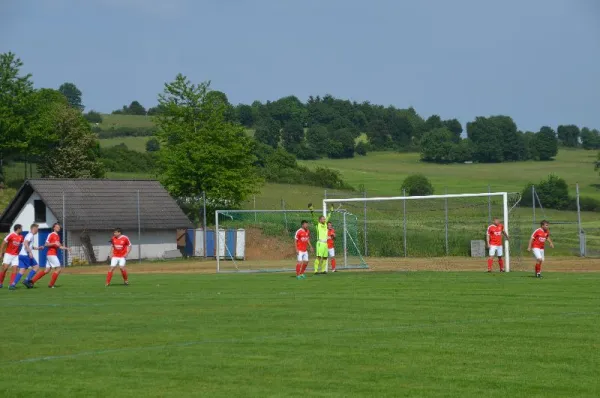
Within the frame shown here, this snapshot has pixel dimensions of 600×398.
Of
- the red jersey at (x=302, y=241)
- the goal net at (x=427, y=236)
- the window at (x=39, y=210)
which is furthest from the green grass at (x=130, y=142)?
the red jersey at (x=302, y=241)

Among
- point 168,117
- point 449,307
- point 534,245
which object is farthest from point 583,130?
point 449,307

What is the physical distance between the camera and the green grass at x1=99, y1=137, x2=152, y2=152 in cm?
12812

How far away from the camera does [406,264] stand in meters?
43.7

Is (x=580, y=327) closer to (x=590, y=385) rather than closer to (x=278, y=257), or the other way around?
(x=590, y=385)

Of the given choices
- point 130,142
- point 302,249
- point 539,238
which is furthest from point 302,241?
point 130,142

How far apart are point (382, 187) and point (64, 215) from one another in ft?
160

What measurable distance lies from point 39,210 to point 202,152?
10.6m

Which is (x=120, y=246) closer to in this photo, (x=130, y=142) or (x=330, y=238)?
(x=330, y=238)

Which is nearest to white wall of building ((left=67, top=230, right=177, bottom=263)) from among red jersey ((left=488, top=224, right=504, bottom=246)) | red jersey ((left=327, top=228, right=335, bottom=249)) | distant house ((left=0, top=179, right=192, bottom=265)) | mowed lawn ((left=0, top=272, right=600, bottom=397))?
distant house ((left=0, top=179, right=192, bottom=265))

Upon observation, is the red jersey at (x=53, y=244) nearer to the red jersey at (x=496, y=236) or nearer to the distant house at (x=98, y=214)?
the red jersey at (x=496, y=236)

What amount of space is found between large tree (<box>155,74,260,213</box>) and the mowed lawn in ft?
122

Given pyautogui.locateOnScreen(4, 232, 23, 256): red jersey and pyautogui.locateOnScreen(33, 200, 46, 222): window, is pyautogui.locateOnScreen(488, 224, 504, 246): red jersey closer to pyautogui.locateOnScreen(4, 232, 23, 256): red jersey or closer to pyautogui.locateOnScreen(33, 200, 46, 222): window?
pyautogui.locateOnScreen(4, 232, 23, 256): red jersey

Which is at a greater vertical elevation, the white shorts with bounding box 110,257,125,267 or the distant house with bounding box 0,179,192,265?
the distant house with bounding box 0,179,192,265

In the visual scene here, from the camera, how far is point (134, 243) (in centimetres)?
5778
